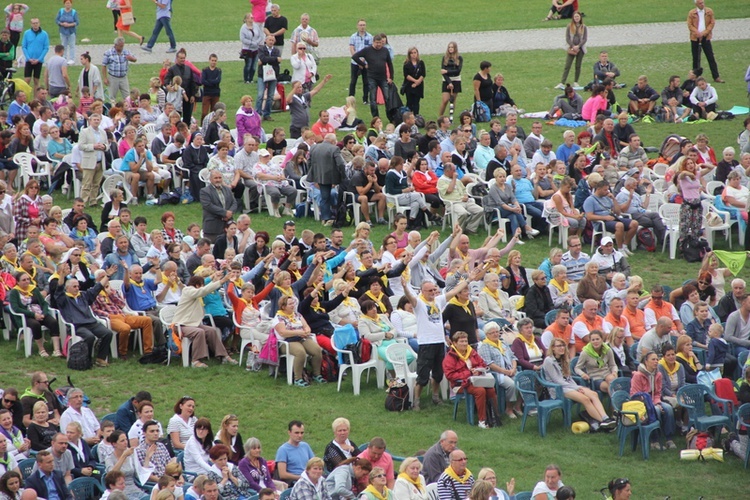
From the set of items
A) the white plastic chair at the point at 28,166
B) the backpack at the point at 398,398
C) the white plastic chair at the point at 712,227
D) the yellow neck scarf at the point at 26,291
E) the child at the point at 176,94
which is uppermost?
the child at the point at 176,94

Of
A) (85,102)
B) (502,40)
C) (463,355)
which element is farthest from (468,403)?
(502,40)

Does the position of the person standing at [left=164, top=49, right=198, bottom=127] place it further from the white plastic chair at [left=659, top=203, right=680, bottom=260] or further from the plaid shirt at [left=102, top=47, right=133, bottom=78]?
the white plastic chair at [left=659, top=203, right=680, bottom=260]

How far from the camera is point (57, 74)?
78.7 feet

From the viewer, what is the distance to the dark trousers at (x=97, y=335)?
46.9 feet

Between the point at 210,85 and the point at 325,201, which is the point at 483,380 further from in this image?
the point at 210,85

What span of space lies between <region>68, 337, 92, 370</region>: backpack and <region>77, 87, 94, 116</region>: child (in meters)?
8.96

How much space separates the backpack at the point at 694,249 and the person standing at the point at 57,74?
12.8 metres

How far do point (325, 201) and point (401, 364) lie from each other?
578 cm

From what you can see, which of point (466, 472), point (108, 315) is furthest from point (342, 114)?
point (466, 472)

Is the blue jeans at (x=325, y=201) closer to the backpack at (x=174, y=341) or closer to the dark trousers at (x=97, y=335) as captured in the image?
the backpack at (x=174, y=341)

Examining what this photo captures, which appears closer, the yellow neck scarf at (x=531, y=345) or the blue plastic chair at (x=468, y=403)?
the blue plastic chair at (x=468, y=403)

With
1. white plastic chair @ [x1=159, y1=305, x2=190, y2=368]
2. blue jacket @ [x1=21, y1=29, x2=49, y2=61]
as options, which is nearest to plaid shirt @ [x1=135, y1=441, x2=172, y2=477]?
white plastic chair @ [x1=159, y1=305, x2=190, y2=368]

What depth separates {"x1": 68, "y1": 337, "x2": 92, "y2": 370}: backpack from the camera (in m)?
14.2

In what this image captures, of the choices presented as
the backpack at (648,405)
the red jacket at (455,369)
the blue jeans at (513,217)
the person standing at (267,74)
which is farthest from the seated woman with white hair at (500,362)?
the person standing at (267,74)
